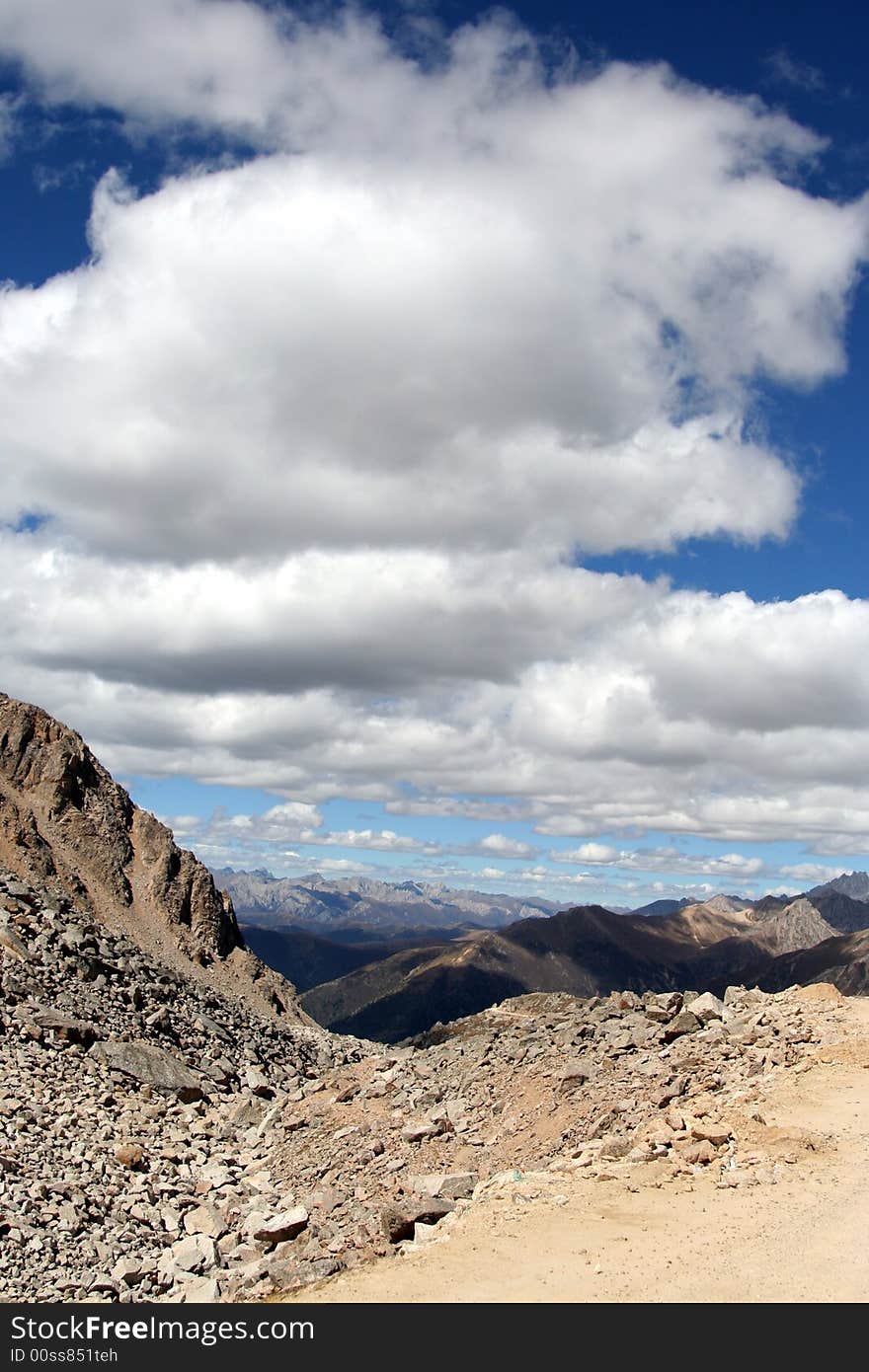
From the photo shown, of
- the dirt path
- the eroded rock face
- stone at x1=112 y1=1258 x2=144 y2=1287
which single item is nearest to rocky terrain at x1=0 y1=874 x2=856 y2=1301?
stone at x1=112 y1=1258 x2=144 y2=1287

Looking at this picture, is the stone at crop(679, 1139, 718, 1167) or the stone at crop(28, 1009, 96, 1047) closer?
the stone at crop(679, 1139, 718, 1167)

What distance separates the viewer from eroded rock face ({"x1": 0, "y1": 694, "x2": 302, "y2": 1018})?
217ft

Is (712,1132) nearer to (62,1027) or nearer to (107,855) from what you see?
(62,1027)

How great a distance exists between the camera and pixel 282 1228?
2359cm

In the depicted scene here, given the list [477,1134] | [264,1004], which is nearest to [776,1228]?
[477,1134]

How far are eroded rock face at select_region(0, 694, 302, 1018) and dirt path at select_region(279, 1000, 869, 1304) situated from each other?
2008 inches

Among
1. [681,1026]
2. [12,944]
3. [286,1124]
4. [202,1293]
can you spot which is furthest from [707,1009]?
[12,944]

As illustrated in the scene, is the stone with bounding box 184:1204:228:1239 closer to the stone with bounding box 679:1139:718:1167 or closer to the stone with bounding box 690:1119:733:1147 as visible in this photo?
the stone with bounding box 679:1139:718:1167

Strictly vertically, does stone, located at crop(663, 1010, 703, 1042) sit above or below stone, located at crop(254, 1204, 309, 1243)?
above

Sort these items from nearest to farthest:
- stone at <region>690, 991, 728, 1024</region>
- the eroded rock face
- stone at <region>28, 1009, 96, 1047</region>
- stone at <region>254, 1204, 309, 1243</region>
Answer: stone at <region>254, 1204, 309, 1243</region>
stone at <region>690, 991, 728, 1024</region>
stone at <region>28, 1009, 96, 1047</region>
the eroded rock face

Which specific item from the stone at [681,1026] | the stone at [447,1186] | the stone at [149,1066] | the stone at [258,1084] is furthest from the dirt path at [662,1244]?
the stone at [258,1084]
